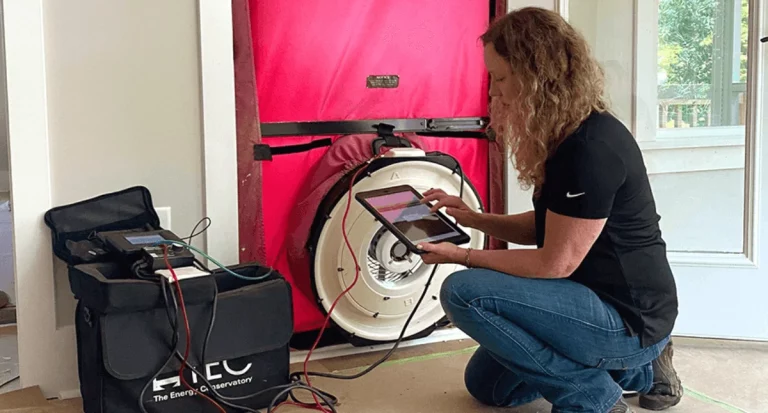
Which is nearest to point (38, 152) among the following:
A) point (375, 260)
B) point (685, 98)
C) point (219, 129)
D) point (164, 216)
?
point (164, 216)

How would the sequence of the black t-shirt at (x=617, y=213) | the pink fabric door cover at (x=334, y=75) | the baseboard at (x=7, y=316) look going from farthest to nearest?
1. the baseboard at (x=7, y=316)
2. the pink fabric door cover at (x=334, y=75)
3. the black t-shirt at (x=617, y=213)

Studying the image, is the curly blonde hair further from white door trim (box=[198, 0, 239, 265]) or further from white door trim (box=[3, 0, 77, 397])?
white door trim (box=[3, 0, 77, 397])

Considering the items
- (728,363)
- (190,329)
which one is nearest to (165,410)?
(190,329)

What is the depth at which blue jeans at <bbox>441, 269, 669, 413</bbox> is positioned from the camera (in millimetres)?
1560

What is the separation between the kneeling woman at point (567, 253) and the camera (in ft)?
4.95

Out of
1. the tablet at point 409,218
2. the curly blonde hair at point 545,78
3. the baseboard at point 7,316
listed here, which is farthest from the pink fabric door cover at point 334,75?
the baseboard at point 7,316

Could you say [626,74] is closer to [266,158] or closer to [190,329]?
[266,158]

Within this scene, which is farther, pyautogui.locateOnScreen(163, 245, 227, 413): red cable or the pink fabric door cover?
the pink fabric door cover

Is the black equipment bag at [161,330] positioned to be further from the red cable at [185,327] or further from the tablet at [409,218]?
the tablet at [409,218]

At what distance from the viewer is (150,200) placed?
6.36ft

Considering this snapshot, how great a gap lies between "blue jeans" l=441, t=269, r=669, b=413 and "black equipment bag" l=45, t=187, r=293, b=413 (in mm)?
447

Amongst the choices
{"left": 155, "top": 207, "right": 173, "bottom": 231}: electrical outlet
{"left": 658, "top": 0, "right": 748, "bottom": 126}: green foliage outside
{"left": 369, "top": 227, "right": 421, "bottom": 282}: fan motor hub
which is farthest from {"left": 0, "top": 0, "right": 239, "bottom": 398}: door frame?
{"left": 658, "top": 0, "right": 748, "bottom": 126}: green foliage outside

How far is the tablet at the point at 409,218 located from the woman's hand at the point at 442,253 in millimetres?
17

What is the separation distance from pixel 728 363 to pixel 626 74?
0.96 metres
